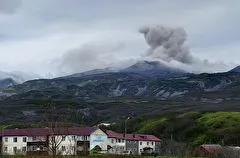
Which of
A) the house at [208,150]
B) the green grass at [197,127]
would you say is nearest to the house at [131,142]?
the green grass at [197,127]

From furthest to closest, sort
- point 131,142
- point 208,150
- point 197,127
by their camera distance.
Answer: point 197,127 < point 131,142 < point 208,150

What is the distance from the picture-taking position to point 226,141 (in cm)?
11756

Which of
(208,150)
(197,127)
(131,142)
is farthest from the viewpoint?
(197,127)

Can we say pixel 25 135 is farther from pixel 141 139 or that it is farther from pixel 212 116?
pixel 212 116

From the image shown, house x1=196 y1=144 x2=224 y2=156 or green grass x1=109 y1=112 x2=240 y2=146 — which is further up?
green grass x1=109 y1=112 x2=240 y2=146

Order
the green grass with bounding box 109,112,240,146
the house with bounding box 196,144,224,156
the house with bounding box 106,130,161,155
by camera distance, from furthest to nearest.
A: the green grass with bounding box 109,112,240,146, the house with bounding box 106,130,161,155, the house with bounding box 196,144,224,156

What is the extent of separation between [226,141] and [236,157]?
63426 mm

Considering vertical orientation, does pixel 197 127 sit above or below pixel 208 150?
above

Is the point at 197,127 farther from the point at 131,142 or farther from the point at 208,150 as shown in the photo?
the point at 208,150

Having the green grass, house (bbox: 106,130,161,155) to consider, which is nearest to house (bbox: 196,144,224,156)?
house (bbox: 106,130,161,155)

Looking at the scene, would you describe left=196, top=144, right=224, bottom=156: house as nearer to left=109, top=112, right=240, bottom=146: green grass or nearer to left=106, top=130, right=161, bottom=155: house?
left=106, top=130, right=161, bottom=155: house

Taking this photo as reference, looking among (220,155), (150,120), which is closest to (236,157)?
(220,155)

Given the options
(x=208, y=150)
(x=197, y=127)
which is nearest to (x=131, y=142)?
(x=197, y=127)

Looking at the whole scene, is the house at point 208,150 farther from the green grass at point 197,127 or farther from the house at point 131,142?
the green grass at point 197,127
